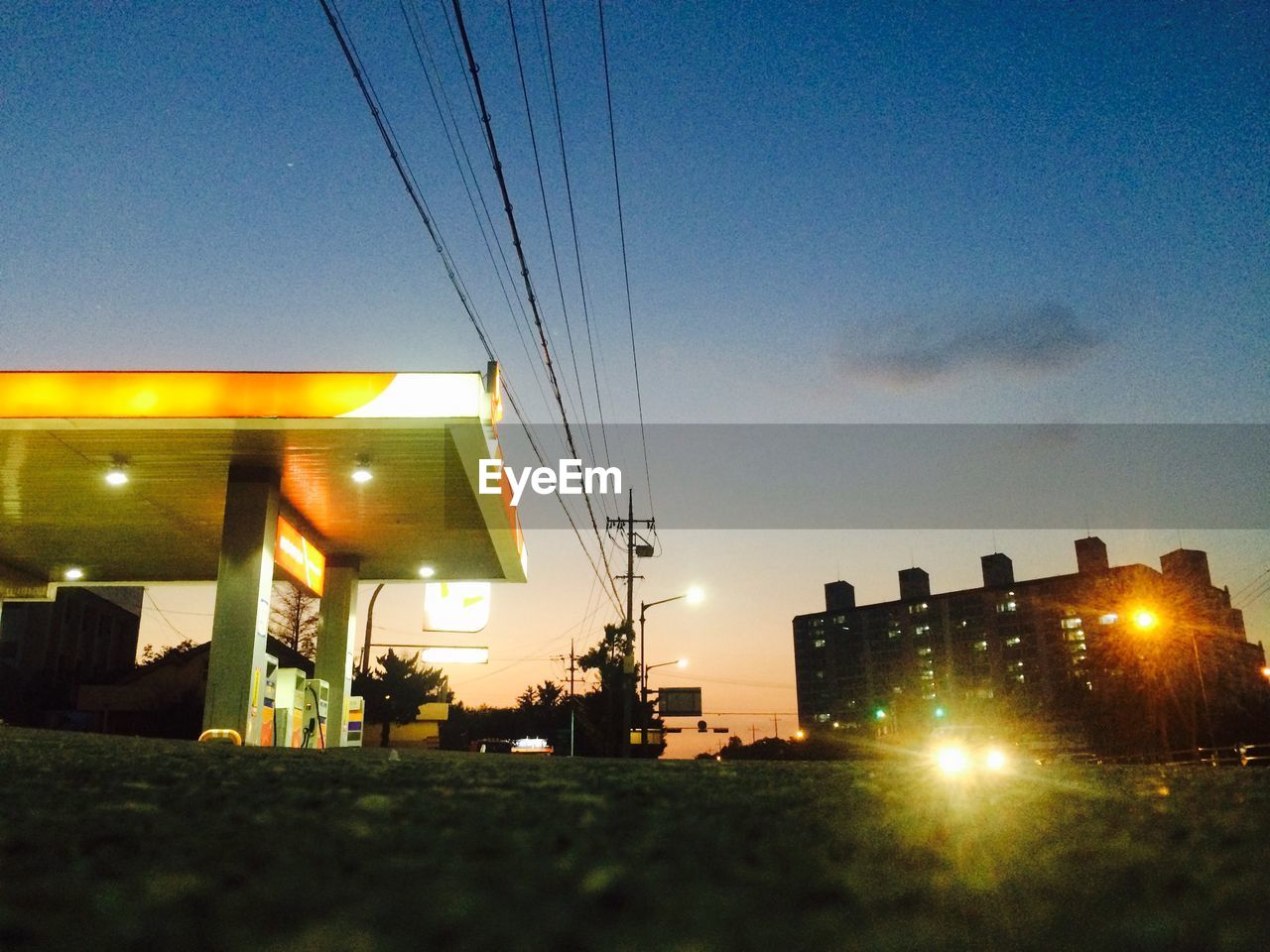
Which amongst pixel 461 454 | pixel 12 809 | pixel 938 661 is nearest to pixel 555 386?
pixel 461 454

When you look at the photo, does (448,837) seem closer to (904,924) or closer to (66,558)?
(904,924)

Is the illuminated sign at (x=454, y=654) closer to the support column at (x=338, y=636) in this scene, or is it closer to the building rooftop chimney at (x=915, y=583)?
the support column at (x=338, y=636)

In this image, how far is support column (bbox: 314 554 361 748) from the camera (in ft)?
75.0

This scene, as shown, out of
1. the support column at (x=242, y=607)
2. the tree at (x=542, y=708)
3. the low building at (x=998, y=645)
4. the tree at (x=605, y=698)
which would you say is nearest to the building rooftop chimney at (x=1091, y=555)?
the low building at (x=998, y=645)

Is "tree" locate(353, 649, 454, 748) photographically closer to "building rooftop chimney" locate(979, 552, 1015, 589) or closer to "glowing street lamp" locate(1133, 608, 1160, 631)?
"glowing street lamp" locate(1133, 608, 1160, 631)

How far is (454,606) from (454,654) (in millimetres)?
11338

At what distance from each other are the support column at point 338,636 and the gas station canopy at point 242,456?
1491mm

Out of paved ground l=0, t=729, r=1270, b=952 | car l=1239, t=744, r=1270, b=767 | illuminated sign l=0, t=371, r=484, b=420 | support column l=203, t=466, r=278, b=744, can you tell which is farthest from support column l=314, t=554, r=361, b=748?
paved ground l=0, t=729, r=1270, b=952

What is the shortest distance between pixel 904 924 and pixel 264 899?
55 cm

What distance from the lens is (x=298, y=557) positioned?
18969 millimetres

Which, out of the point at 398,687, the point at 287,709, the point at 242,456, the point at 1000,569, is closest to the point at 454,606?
the point at 287,709

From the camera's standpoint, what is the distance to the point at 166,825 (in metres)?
1.16

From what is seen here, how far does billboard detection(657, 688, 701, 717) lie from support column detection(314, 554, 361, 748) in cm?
3415

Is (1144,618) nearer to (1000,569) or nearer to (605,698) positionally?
(605,698)
